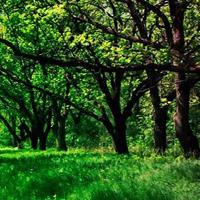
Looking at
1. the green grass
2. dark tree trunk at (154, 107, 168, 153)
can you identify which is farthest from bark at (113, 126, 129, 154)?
the green grass

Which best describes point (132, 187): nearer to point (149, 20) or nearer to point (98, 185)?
point (98, 185)

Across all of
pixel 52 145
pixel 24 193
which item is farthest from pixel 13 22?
pixel 52 145

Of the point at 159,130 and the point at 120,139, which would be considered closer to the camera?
the point at 159,130

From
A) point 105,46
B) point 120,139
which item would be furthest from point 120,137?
point 105,46

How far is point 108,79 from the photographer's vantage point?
29.5 m

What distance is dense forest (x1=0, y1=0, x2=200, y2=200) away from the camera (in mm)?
11266

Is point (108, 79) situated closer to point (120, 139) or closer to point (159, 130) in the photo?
point (120, 139)

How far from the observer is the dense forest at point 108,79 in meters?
11.3

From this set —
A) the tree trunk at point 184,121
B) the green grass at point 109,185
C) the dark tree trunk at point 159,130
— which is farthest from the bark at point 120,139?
the green grass at point 109,185

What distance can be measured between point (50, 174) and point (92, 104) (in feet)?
51.8

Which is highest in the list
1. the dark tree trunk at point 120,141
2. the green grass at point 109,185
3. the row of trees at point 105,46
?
the row of trees at point 105,46

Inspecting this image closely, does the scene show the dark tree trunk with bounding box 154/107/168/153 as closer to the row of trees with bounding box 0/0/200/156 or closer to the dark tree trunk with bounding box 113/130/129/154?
the row of trees with bounding box 0/0/200/156

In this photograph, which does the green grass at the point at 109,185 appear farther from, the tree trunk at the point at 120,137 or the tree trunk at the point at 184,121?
the tree trunk at the point at 120,137

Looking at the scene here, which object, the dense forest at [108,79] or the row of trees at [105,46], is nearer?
the dense forest at [108,79]
